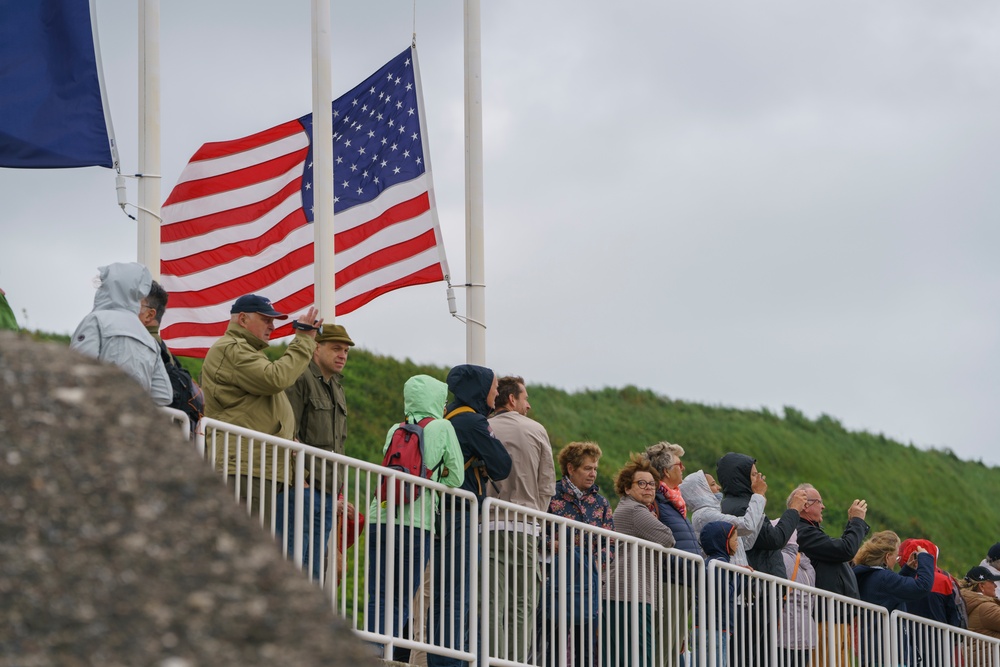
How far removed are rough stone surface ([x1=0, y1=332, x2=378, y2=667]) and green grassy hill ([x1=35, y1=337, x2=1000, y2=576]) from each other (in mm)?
27452

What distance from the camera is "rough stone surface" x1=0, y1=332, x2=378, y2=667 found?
2.80 m

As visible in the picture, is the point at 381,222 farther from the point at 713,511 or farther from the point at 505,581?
the point at 505,581

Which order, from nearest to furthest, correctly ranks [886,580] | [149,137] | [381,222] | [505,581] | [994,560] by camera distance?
[505,581]
[149,137]
[886,580]
[381,222]
[994,560]

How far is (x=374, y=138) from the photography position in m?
12.6

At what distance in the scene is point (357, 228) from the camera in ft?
40.4

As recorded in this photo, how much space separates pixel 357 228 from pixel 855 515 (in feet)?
14.9

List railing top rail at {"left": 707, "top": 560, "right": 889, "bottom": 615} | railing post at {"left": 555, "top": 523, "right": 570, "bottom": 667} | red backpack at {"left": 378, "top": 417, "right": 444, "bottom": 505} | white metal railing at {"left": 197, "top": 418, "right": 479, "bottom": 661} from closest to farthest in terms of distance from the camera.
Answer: white metal railing at {"left": 197, "top": 418, "right": 479, "bottom": 661} < red backpack at {"left": 378, "top": 417, "right": 444, "bottom": 505} < railing post at {"left": 555, "top": 523, "right": 570, "bottom": 667} < railing top rail at {"left": 707, "top": 560, "right": 889, "bottom": 615}

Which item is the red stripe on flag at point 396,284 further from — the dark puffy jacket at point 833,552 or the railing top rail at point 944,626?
the railing top rail at point 944,626

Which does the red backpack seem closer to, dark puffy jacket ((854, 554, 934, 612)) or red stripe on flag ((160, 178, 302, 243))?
red stripe on flag ((160, 178, 302, 243))

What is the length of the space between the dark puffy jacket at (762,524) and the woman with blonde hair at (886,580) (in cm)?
112

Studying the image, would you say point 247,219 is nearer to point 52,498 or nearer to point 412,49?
point 412,49

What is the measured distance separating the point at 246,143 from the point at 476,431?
425 cm

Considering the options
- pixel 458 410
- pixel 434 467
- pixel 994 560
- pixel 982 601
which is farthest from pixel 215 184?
pixel 994 560

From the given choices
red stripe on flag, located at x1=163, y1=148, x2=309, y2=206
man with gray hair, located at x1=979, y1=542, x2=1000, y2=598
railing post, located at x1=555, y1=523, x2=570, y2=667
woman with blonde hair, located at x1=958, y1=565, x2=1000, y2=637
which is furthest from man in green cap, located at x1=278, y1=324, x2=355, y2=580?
man with gray hair, located at x1=979, y1=542, x2=1000, y2=598
